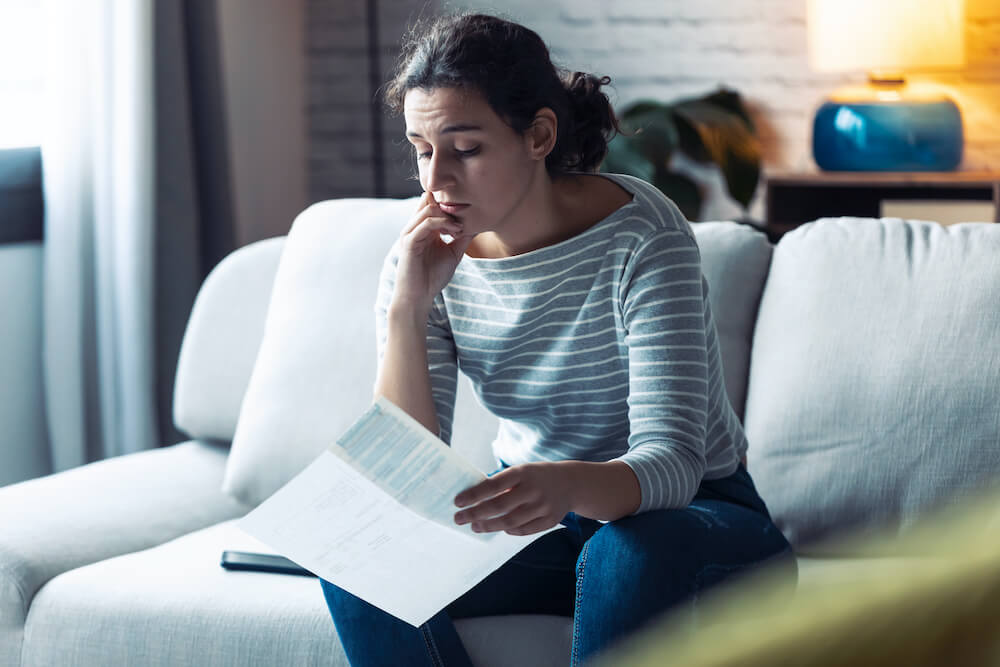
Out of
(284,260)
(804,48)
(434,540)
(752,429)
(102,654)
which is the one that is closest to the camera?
(434,540)

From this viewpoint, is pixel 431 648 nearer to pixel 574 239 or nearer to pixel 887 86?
pixel 574 239

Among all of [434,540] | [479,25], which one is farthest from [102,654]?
[479,25]

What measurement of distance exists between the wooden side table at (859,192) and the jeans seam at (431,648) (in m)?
1.93

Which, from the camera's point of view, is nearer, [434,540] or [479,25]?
[434,540]

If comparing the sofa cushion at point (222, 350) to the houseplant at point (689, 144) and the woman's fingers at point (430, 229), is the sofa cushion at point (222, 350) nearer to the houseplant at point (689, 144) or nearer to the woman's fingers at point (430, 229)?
the woman's fingers at point (430, 229)

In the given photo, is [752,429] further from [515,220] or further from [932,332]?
[515,220]

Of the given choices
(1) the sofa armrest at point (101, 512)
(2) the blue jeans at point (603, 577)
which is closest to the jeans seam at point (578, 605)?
(2) the blue jeans at point (603, 577)

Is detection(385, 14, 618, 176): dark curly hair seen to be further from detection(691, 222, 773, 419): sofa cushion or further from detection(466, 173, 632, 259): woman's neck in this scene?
detection(691, 222, 773, 419): sofa cushion

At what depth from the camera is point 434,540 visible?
42.0 inches

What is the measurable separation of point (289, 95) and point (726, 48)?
52.7 inches

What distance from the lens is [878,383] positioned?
142 cm

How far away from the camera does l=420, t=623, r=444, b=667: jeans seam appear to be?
3.82 feet

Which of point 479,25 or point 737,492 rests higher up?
point 479,25

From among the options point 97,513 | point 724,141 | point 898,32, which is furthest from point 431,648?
point 724,141
